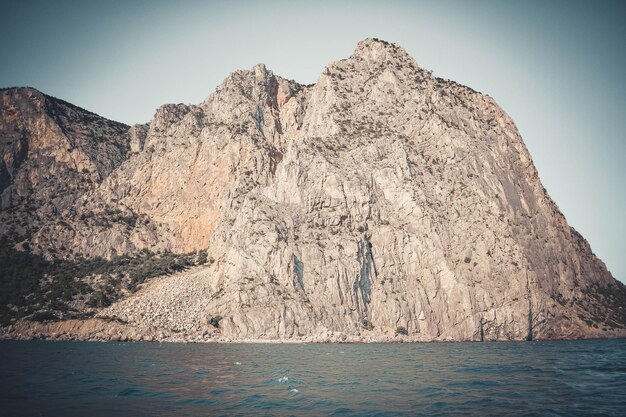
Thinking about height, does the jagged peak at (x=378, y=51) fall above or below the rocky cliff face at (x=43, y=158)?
above

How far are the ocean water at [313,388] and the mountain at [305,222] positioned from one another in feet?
169

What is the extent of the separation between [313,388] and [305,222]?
8240cm

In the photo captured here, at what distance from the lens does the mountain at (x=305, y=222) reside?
10312 cm

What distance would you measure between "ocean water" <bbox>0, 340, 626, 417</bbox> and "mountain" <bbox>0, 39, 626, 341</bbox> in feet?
169

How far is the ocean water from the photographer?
2414cm

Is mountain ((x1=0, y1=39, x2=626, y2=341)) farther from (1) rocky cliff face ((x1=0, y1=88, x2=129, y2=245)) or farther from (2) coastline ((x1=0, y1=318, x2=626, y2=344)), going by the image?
(1) rocky cliff face ((x1=0, y1=88, x2=129, y2=245))

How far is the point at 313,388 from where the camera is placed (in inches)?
1273

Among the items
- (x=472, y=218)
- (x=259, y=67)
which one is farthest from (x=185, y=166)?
(x=472, y=218)

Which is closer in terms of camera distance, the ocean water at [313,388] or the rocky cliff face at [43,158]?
the ocean water at [313,388]

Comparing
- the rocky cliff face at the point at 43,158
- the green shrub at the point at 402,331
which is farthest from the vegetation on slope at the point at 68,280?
the green shrub at the point at 402,331

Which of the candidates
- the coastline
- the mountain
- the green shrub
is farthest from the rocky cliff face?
the green shrub

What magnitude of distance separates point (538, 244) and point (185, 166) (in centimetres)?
11190

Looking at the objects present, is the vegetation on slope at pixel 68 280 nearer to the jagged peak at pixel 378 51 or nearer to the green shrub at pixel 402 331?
the green shrub at pixel 402 331

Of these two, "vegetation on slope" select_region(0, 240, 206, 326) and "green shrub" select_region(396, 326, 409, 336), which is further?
"vegetation on slope" select_region(0, 240, 206, 326)
